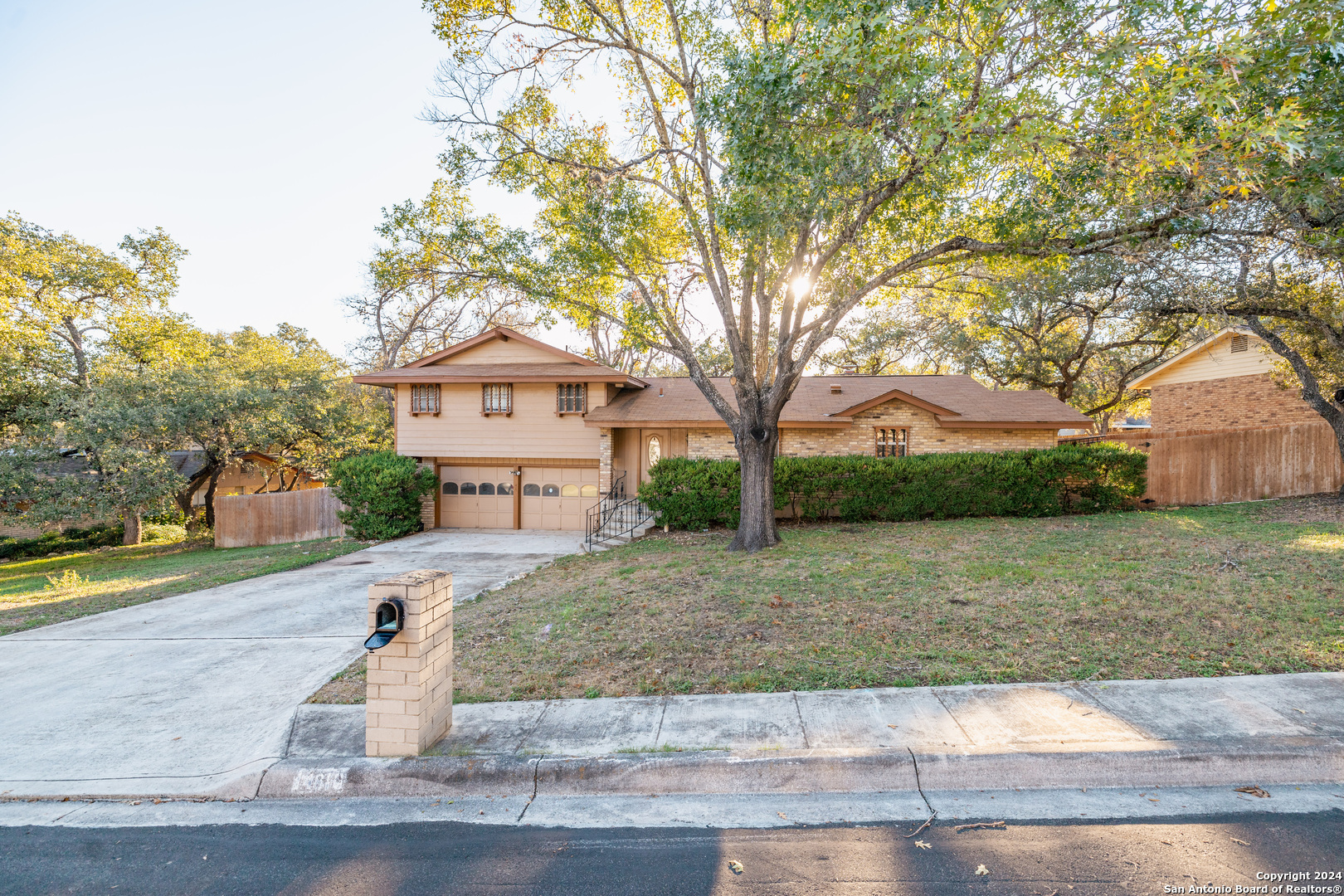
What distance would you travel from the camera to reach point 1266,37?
570 centimetres

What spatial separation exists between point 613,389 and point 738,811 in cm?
1459

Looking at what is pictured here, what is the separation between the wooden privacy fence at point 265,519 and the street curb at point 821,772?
15735 mm

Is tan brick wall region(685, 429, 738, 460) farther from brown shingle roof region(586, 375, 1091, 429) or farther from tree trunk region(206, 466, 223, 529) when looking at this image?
tree trunk region(206, 466, 223, 529)

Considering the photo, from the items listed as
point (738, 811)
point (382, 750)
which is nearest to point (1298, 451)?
point (738, 811)

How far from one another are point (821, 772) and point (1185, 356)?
24.1 metres

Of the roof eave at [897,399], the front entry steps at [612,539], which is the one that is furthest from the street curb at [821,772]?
the roof eave at [897,399]

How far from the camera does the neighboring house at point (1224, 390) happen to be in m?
18.1

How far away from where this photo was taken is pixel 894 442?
16.3 m

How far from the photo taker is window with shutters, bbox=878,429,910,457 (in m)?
16.2

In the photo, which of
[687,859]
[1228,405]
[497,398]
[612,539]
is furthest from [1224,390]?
[687,859]

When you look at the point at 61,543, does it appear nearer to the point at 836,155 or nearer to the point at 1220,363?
the point at 836,155

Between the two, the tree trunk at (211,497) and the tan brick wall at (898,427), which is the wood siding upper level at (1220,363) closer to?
the tan brick wall at (898,427)

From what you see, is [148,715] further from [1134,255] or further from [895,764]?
[1134,255]

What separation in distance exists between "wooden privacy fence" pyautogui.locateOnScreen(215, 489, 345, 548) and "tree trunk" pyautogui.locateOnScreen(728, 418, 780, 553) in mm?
13341
